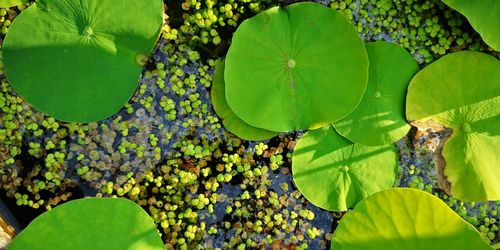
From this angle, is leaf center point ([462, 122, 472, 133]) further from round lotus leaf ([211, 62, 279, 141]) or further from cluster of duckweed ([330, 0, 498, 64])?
round lotus leaf ([211, 62, 279, 141])

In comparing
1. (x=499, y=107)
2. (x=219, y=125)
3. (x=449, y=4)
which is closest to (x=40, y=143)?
(x=219, y=125)

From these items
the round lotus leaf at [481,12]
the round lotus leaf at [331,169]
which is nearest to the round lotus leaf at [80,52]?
the round lotus leaf at [331,169]

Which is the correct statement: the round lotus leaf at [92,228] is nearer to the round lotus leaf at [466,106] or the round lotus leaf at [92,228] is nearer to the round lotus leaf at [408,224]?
the round lotus leaf at [408,224]

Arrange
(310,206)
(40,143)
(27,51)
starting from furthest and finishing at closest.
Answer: (310,206) < (40,143) < (27,51)

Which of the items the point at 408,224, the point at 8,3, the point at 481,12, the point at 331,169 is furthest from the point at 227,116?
the point at 481,12

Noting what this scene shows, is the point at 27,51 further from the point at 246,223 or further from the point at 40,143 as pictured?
the point at 246,223

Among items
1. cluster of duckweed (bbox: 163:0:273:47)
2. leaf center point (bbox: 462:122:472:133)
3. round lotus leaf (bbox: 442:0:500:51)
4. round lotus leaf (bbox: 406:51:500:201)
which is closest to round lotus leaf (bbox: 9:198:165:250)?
cluster of duckweed (bbox: 163:0:273:47)
